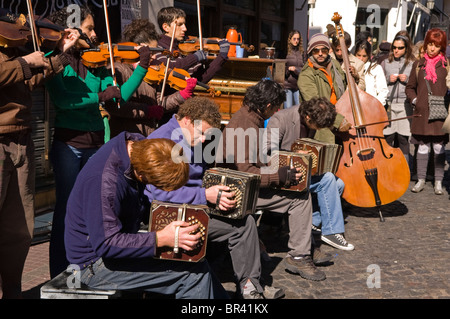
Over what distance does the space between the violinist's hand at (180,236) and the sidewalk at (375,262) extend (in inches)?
62.8

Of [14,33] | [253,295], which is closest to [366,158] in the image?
[253,295]

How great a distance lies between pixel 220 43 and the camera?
582 centimetres

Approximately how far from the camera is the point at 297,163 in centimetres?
441

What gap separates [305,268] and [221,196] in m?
1.27

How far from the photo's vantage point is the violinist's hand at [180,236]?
9.20 ft

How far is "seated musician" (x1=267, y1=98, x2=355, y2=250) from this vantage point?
4961 mm

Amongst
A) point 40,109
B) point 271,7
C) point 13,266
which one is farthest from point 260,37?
point 13,266

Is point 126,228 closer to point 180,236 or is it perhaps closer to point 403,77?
point 180,236

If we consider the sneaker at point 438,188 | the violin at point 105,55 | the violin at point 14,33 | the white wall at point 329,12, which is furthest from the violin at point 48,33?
the white wall at point 329,12

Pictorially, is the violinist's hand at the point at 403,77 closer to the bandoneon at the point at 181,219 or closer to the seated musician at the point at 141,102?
the seated musician at the point at 141,102

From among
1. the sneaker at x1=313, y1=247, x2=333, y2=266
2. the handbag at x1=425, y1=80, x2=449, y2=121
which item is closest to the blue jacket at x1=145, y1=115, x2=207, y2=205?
the sneaker at x1=313, y1=247, x2=333, y2=266

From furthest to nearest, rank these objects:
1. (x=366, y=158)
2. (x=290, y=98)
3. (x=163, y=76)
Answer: (x=290, y=98) < (x=366, y=158) < (x=163, y=76)

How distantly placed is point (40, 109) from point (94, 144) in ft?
6.19

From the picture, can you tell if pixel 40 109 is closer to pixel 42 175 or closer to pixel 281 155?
pixel 42 175
